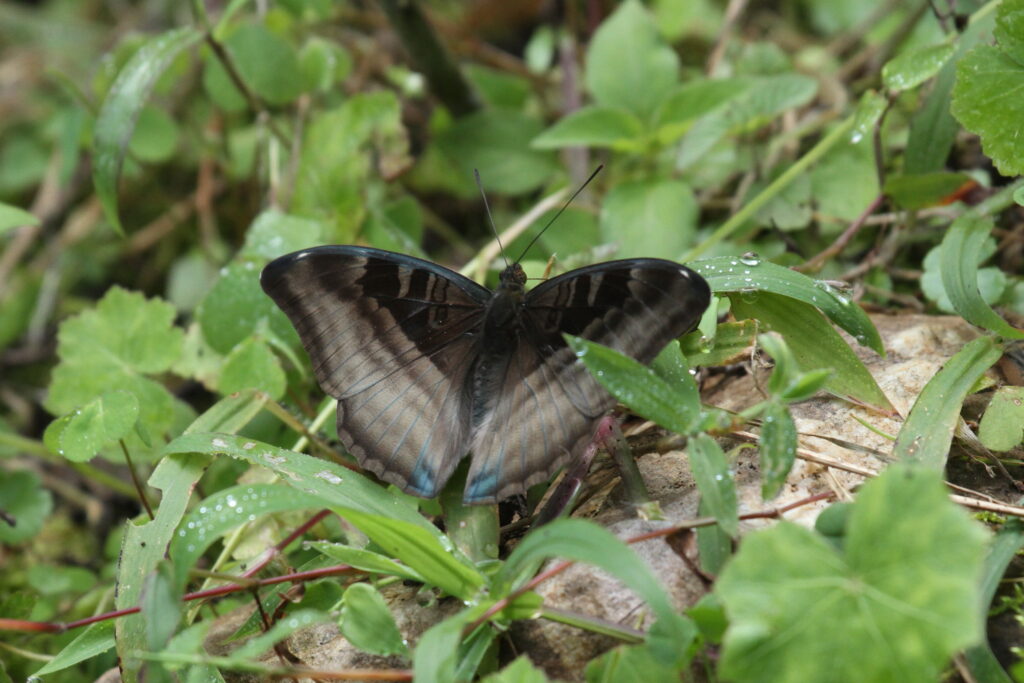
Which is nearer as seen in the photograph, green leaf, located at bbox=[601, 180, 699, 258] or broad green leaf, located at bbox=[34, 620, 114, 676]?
broad green leaf, located at bbox=[34, 620, 114, 676]

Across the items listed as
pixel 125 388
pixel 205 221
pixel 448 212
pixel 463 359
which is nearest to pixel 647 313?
pixel 463 359

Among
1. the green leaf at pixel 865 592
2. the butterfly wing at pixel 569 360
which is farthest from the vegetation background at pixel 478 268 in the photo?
the butterfly wing at pixel 569 360

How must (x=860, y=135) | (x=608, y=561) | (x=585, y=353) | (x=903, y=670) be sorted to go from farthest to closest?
(x=860, y=135)
(x=585, y=353)
(x=608, y=561)
(x=903, y=670)

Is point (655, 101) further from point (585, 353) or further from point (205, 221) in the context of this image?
point (205, 221)

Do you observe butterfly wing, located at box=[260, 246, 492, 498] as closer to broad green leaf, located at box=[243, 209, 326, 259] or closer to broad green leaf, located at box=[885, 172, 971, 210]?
broad green leaf, located at box=[243, 209, 326, 259]

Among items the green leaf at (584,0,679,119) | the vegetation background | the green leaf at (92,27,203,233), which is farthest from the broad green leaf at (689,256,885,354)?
the green leaf at (92,27,203,233)

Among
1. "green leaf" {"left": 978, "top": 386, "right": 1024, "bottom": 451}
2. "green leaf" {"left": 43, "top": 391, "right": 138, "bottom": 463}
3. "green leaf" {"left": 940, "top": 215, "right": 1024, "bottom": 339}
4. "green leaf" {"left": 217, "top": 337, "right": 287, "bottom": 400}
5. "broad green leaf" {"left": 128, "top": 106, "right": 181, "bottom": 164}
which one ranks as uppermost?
"broad green leaf" {"left": 128, "top": 106, "right": 181, "bottom": 164}

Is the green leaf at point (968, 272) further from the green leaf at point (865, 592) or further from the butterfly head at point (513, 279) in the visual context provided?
the butterfly head at point (513, 279)
